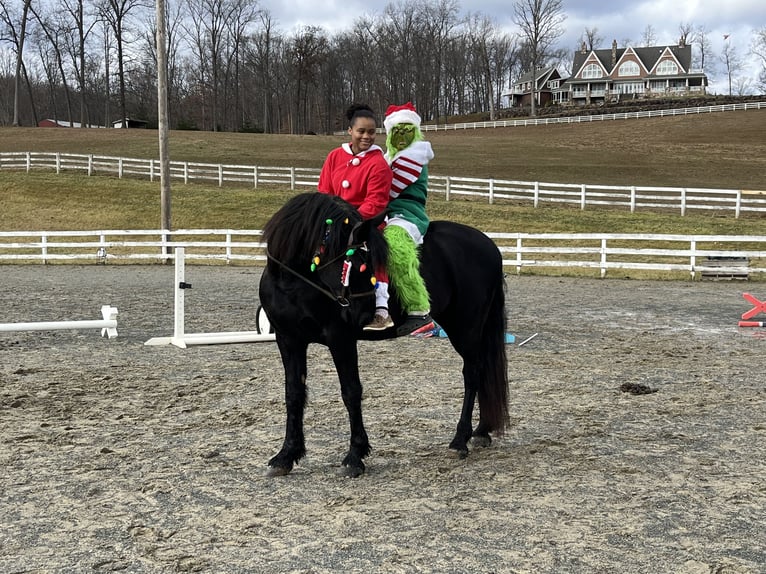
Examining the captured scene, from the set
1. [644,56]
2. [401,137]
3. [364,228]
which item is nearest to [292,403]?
[364,228]

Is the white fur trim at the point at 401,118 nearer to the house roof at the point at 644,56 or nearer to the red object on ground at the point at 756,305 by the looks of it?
the red object on ground at the point at 756,305

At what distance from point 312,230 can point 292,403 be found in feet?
3.71

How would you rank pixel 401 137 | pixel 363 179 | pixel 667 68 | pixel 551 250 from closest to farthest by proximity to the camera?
pixel 363 179 → pixel 401 137 → pixel 551 250 → pixel 667 68

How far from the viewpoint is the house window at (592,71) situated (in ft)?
290

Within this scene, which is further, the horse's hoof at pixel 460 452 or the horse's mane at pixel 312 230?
the horse's hoof at pixel 460 452

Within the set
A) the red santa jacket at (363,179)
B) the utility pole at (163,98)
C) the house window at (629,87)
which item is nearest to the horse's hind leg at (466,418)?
the red santa jacket at (363,179)

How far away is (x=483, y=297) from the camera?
201 inches

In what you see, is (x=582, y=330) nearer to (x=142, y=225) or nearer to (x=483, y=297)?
(x=483, y=297)

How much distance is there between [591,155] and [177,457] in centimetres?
4647

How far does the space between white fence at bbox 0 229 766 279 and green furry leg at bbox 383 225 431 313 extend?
11.6 metres

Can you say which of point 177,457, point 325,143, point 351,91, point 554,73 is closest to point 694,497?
point 177,457

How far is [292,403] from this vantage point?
177 inches

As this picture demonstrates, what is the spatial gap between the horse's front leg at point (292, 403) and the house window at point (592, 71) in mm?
92214

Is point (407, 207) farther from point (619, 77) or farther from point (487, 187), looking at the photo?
point (619, 77)
